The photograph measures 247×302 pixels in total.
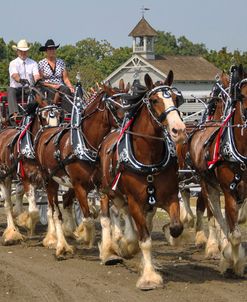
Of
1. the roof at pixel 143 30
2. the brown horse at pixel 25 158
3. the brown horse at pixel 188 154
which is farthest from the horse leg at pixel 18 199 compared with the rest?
the roof at pixel 143 30

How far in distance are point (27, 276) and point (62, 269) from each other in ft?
2.15

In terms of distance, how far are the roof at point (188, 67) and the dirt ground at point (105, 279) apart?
61.5m

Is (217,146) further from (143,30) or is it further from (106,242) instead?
(143,30)

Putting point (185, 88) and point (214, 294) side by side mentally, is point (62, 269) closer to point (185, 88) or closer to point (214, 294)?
point (214, 294)

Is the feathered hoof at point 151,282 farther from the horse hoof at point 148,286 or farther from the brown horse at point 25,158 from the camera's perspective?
the brown horse at point 25,158

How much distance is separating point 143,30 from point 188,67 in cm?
1084

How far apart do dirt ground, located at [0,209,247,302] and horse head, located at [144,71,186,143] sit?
→ 169 centimetres

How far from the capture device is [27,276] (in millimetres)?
10070

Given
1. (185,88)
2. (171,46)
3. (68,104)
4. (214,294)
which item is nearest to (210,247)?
(214,294)

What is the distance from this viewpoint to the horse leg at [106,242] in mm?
10664

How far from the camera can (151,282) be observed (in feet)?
→ 29.3

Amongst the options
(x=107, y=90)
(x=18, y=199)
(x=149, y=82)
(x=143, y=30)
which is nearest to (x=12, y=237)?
(x=18, y=199)

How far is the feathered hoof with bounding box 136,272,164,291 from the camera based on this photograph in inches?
350

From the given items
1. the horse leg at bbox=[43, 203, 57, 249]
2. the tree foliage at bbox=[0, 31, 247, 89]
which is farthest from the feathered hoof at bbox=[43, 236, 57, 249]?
the tree foliage at bbox=[0, 31, 247, 89]
